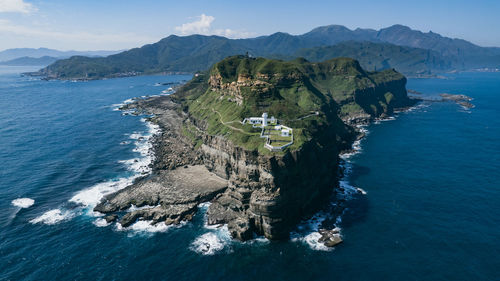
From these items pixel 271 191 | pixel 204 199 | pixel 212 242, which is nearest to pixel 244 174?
pixel 271 191

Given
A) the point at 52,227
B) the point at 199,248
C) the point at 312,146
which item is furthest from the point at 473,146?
the point at 52,227

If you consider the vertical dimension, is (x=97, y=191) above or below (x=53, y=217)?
above

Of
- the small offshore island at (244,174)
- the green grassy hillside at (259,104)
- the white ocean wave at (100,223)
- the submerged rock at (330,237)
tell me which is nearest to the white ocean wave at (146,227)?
the small offshore island at (244,174)

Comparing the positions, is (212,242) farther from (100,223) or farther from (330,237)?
(100,223)

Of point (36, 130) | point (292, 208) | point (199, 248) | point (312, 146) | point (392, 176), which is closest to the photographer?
point (199, 248)

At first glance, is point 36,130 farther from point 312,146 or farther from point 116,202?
point 312,146

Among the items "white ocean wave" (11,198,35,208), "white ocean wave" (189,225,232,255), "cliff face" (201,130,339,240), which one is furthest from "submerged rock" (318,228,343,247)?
"white ocean wave" (11,198,35,208)
